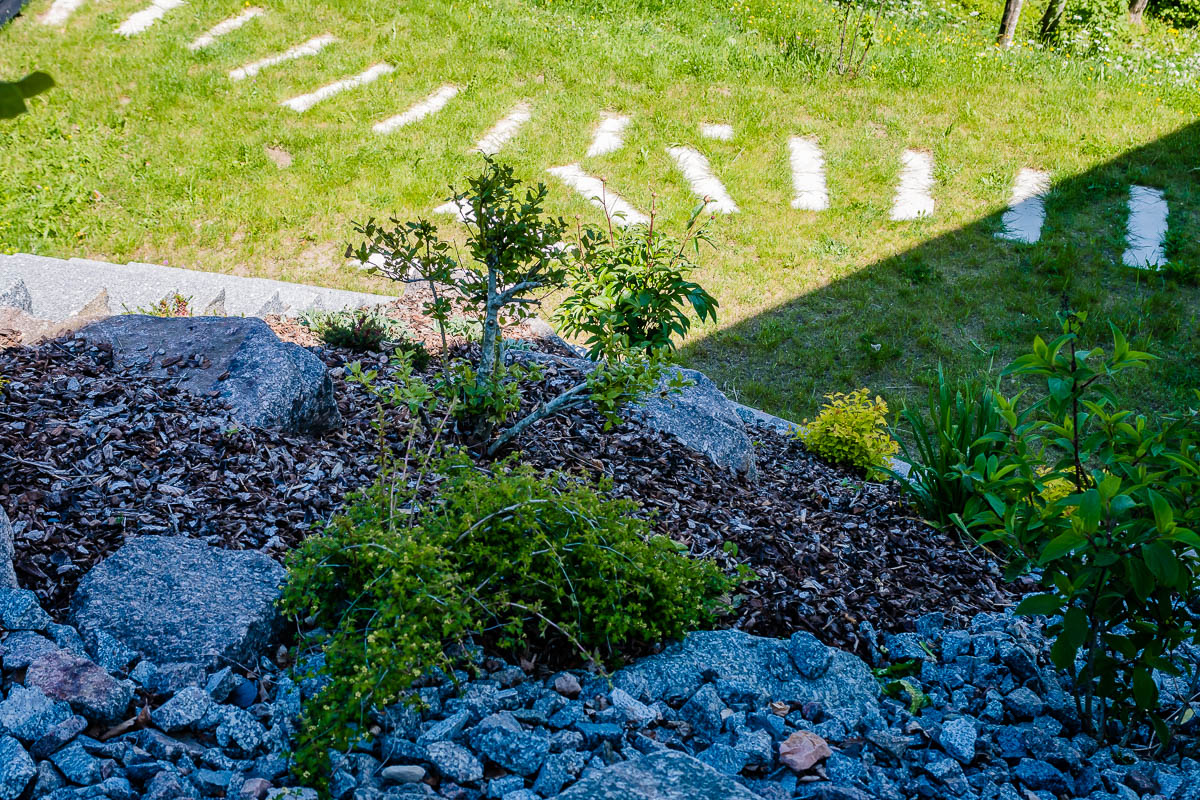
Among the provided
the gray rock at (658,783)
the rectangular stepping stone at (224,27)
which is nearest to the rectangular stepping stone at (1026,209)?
the gray rock at (658,783)

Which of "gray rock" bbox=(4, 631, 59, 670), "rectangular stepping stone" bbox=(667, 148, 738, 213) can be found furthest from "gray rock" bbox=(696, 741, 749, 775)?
"rectangular stepping stone" bbox=(667, 148, 738, 213)

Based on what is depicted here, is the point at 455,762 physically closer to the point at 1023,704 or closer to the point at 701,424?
the point at 1023,704

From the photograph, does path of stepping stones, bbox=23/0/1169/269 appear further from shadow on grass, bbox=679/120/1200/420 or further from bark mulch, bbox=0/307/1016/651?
bark mulch, bbox=0/307/1016/651

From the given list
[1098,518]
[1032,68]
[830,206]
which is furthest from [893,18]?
[1098,518]

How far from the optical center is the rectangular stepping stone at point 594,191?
737cm

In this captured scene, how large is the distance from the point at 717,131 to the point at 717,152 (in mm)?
374

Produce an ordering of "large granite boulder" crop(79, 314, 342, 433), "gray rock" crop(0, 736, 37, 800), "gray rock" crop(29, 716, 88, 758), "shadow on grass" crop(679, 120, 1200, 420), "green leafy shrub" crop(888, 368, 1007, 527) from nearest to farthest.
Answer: "gray rock" crop(0, 736, 37, 800) → "gray rock" crop(29, 716, 88, 758) → "large granite boulder" crop(79, 314, 342, 433) → "green leafy shrub" crop(888, 368, 1007, 527) → "shadow on grass" crop(679, 120, 1200, 420)

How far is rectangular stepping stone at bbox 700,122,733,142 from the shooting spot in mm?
8461

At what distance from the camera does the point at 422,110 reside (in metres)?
8.73

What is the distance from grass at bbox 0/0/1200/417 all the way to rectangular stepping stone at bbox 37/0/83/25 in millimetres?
156

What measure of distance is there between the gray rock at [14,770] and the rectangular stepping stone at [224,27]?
360 inches

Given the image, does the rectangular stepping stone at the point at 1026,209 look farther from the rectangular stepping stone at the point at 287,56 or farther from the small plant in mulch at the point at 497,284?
the rectangular stepping stone at the point at 287,56

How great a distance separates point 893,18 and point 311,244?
24.2 ft

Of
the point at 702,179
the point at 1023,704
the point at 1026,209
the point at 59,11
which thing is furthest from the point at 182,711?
the point at 59,11
